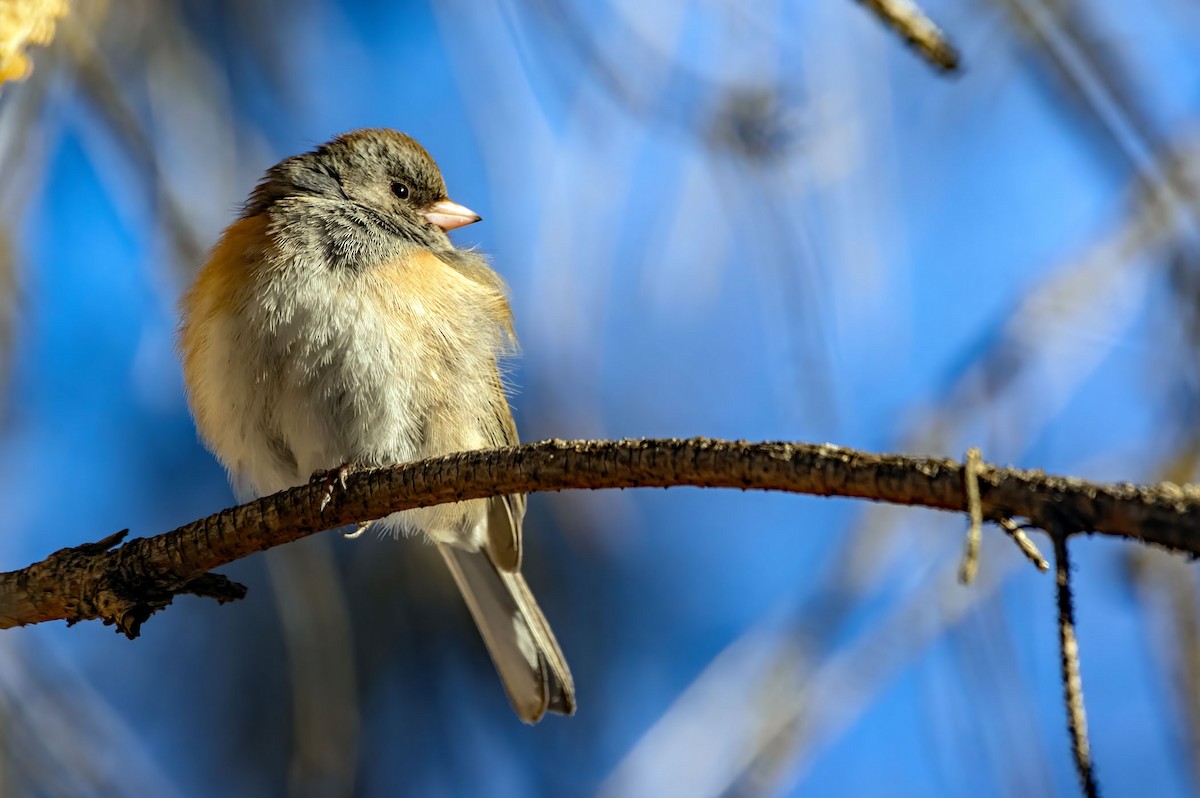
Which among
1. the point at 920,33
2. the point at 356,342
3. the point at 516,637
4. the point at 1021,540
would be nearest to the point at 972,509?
the point at 1021,540

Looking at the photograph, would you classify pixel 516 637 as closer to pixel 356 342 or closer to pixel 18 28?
pixel 356 342

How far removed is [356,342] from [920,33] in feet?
4.12

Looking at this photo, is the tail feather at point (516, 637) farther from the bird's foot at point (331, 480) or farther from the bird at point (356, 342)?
the bird's foot at point (331, 480)

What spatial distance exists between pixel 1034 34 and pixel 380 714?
10.7ft

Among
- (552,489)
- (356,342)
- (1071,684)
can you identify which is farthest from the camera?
(356,342)

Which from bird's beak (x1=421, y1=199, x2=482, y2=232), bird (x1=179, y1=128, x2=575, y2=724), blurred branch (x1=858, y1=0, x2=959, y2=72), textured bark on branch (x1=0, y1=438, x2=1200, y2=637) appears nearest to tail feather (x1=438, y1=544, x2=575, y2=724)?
bird (x1=179, y1=128, x2=575, y2=724)

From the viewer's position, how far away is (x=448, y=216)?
9.75ft

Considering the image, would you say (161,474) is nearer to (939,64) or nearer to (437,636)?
(437,636)

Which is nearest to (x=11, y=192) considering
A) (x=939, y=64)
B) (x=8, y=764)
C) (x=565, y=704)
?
(x=8, y=764)

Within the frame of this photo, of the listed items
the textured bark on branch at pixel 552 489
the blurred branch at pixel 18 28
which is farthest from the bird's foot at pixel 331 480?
the blurred branch at pixel 18 28

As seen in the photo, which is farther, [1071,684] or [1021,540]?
[1021,540]

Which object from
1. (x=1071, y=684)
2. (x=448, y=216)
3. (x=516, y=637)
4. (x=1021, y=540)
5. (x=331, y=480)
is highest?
(x=448, y=216)

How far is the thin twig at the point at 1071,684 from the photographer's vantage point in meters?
0.95

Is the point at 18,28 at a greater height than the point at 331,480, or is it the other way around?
the point at 18,28
